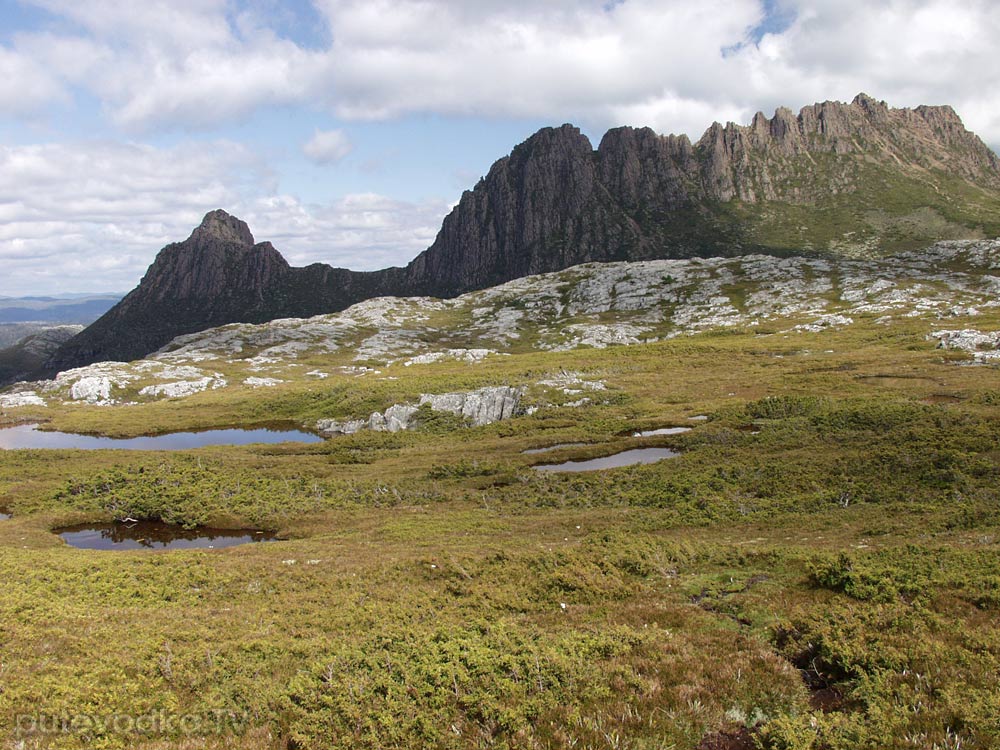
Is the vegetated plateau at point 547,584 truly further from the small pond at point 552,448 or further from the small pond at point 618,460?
the small pond at point 618,460

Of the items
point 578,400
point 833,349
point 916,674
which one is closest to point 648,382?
point 578,400

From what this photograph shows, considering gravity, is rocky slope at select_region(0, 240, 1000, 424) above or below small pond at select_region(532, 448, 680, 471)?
above

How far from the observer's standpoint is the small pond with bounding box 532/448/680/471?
5588 cm

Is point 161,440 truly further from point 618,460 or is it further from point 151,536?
point 618,460

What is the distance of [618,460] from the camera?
57.9 metres

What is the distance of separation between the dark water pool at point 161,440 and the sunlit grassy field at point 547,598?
86.2 feet

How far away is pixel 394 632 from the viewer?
773 inches

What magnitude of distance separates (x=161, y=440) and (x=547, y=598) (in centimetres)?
9460

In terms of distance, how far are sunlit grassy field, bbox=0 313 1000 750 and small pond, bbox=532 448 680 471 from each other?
175 cm

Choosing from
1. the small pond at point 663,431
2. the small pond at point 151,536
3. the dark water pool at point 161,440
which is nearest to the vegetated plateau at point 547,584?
the small pond at point 663,431

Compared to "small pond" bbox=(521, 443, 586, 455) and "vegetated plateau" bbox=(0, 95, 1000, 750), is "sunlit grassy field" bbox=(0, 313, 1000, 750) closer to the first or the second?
"vegetated plateau" bbox=(0, 95, 1000, 750)

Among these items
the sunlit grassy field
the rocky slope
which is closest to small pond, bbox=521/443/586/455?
the sunlit grassy field

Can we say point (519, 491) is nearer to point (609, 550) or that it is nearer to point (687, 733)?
point (609, 550)

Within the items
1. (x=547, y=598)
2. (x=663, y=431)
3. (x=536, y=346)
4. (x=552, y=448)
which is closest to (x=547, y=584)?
(x=547, y=598)
